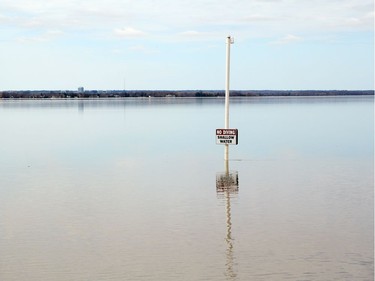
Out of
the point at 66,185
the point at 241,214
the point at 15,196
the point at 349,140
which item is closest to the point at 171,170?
the point at 66,185

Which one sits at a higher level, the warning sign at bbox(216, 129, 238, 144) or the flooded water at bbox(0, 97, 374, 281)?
the warning sign at bbox(216, 129, 238, 144)

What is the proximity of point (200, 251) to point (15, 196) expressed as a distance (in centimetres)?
706

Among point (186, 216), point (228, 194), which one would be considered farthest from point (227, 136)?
point (186, 216)

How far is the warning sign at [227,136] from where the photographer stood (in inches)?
875

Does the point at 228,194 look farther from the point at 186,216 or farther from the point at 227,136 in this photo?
the point at 227,136

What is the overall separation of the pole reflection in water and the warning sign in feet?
2.77

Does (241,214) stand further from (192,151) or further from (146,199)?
(192,151)

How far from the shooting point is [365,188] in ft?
54.9

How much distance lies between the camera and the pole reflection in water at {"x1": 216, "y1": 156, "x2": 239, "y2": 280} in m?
9.69

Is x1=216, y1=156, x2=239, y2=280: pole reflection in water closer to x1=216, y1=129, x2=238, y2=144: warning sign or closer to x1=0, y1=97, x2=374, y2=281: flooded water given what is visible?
x1=0, y1=97, x2=374, y2=281: flooded water

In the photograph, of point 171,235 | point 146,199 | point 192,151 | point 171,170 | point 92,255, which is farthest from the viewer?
point 192,151

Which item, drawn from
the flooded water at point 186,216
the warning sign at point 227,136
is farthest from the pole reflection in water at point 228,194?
the warning sign at point 227,136

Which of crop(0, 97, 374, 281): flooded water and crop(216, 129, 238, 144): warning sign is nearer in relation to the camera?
crop(0, 97, 374, 281): flooded water

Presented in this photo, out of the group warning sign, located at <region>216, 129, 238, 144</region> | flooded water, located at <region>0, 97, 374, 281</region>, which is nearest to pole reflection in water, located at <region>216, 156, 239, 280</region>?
flooded water, located at <region>0, 97, 374, 281</region>
